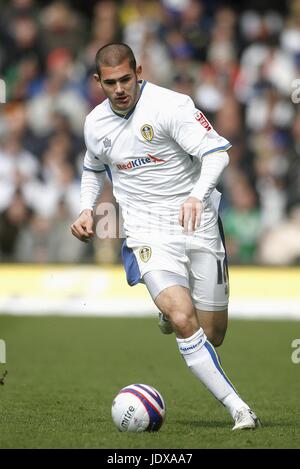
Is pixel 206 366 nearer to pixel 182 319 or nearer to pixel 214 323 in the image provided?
pixel 182 319

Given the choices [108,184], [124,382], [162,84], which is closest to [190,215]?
[124,382]

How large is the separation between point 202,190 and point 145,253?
71cm

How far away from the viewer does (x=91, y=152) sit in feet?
26.0

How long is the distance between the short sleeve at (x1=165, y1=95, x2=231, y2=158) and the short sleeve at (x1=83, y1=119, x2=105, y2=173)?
0.66 m

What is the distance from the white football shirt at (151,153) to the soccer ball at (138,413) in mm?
1249

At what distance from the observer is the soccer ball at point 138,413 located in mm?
7008

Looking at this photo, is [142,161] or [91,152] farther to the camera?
[91,152]

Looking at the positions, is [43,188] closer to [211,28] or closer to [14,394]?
[211,28]

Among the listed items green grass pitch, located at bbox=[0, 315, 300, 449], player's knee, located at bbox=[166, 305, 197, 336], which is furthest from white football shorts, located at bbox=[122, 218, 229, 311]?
green grass pitch, located at bbox=[0, 315, 300, 449]

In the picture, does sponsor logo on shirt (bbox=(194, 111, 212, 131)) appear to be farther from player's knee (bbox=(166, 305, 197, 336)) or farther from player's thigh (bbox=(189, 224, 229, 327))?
player's knee (bbox=(166, 305, 197, 336))

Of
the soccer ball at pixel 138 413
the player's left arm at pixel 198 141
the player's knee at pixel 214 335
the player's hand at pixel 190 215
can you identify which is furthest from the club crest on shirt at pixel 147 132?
the soccer ball at pixel 138 413

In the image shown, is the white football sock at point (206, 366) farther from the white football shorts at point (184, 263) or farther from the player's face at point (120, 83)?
the player's face at point (120, 83)

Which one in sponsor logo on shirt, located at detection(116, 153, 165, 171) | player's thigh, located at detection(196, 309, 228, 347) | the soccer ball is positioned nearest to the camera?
the soccer ball

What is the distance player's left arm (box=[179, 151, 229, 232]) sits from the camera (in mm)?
6867
